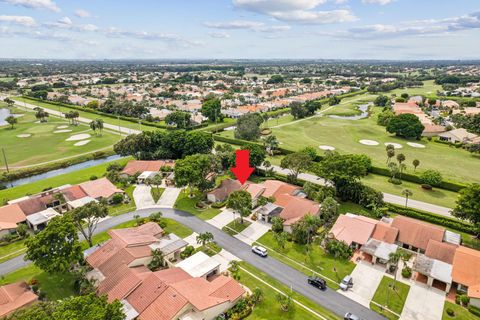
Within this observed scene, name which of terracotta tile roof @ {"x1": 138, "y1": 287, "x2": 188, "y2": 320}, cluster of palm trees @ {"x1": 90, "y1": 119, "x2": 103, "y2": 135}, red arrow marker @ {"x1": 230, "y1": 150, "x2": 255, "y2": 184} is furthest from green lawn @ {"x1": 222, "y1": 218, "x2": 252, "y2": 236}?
cluster of palm trees @ {"x1": 90, "y1": 119, "x2": 103, "y2": 135}

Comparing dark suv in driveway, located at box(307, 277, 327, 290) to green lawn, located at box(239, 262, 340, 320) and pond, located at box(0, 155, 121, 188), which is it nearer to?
green lawn, located at box(239, 262, 340, 320)

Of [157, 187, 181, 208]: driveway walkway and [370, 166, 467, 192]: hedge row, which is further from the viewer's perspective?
[370, 166, 467, 192]: hedge row

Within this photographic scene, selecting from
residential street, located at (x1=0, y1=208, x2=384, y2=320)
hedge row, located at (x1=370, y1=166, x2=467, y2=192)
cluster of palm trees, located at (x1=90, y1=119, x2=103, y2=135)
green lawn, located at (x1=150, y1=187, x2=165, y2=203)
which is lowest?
residential street, located at (x1=0, y1=208, x2=384, y2=320)

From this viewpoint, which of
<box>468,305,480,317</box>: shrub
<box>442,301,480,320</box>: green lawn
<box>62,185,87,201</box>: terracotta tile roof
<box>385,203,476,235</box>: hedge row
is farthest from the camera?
<box>62,185,87,201</box>: terracotta tile roof

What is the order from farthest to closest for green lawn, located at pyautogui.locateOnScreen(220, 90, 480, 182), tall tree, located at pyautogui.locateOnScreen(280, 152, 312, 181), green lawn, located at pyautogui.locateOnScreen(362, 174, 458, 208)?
green lawn, located at pyautogui.locateOnScreen(220, 90, 480, 182) < tall tree, located at pyautogui.locateOnScreen(280, 152, 312, 181) < green lawn, located at pyautogui.locateOnScreen(362, 174, 458, 208)

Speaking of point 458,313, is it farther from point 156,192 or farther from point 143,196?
point 143,196

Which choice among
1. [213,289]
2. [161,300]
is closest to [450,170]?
[213,289]

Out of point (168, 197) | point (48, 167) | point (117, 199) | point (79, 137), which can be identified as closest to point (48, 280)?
point (117, 199)
